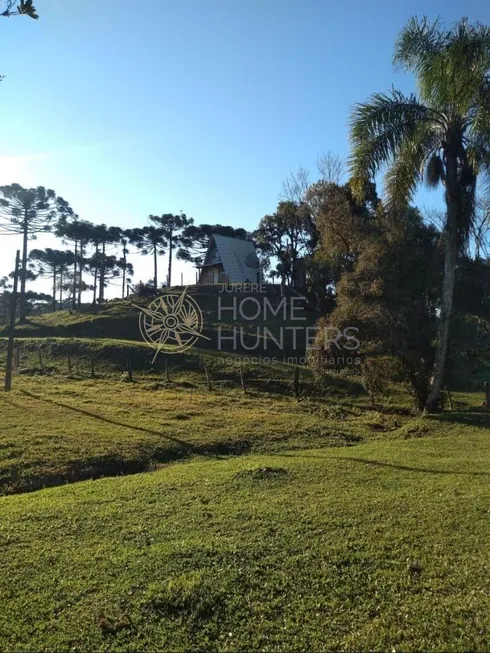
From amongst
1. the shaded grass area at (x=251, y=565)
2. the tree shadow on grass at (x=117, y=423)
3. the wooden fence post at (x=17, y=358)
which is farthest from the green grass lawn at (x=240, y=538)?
the wooden fence post at (x=17, y=358)

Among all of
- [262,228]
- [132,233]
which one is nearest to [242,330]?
[262,228]

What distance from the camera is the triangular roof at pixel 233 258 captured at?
153 ft

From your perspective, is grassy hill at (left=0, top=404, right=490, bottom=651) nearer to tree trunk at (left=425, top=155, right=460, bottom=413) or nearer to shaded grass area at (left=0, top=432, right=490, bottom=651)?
shaded grass area at (left=0, top=432, right=490, bottom=651)

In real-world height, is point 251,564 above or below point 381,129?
below

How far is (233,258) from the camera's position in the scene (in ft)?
155

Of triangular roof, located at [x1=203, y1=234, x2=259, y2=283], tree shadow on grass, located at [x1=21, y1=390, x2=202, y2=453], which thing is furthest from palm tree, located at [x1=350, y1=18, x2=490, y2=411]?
triangular roof, located at [x1=203, y1=234, x2=259, y2=283]

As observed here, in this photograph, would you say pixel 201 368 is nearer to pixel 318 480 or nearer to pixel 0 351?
pixel 0 351

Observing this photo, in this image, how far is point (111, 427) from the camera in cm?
1252

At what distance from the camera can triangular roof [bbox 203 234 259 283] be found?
46.7 meters

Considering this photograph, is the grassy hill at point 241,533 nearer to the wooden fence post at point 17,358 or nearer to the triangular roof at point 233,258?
the wooden fence post at point 17,358

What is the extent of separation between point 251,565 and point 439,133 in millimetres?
13625

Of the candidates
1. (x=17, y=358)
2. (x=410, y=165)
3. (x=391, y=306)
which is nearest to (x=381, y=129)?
(x=410, y=165)

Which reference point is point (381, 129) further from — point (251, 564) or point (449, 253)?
point (251, 564)

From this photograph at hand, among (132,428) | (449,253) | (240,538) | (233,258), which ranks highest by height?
(233,258)
